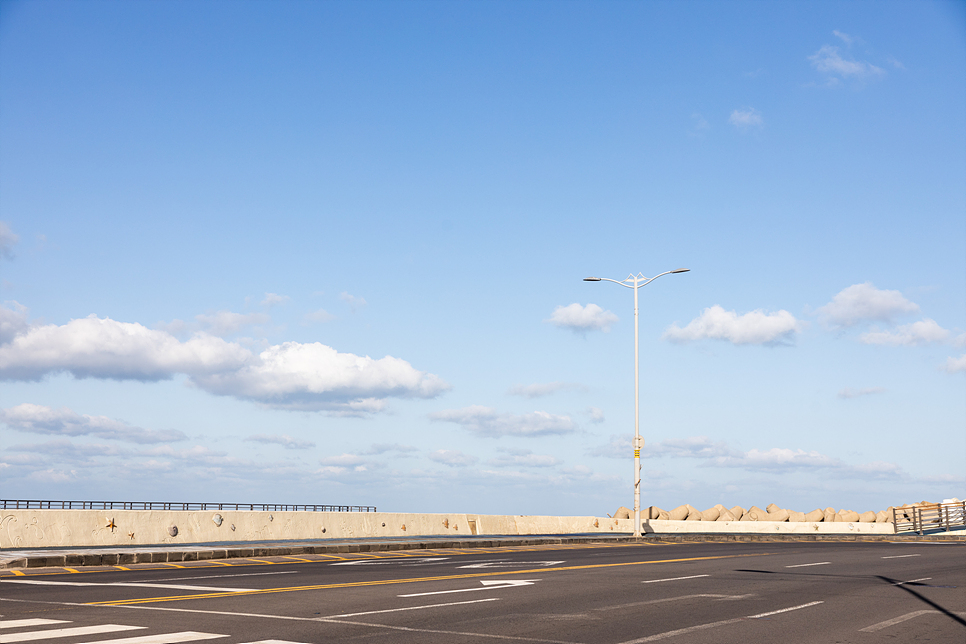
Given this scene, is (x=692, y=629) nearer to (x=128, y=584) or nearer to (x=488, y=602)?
(x=488, y=602)

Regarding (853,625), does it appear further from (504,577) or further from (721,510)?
(721,510)

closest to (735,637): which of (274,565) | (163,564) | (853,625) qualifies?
(853,625)

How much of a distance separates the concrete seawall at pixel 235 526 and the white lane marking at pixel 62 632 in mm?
16246

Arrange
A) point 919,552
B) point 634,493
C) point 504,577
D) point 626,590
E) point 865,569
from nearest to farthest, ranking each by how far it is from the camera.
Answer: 1. point 626,590
2. point 504,577
3. point 865,569
4. point 919,552
5. point 634,493

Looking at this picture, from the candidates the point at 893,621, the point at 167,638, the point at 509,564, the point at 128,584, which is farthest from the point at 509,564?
the point at 167,638

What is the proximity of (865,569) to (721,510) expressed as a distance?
43.3 metres

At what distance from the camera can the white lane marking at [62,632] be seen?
9586 mm

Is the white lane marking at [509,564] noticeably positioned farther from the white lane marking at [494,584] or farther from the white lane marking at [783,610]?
the white lane marking at [783,610]

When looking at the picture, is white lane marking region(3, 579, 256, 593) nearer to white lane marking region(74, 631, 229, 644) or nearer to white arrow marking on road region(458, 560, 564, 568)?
white lane marking region(74, 631, 229, 644)

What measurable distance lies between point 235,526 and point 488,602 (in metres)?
18.4

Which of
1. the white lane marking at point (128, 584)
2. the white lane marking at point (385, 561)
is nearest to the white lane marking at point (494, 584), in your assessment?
the white lane marking at point (128, 584)

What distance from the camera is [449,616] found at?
11.8 meters

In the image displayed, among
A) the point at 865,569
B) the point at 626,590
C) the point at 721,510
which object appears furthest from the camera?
the point at 721,510

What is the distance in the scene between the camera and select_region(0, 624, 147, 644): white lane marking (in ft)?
31.4
